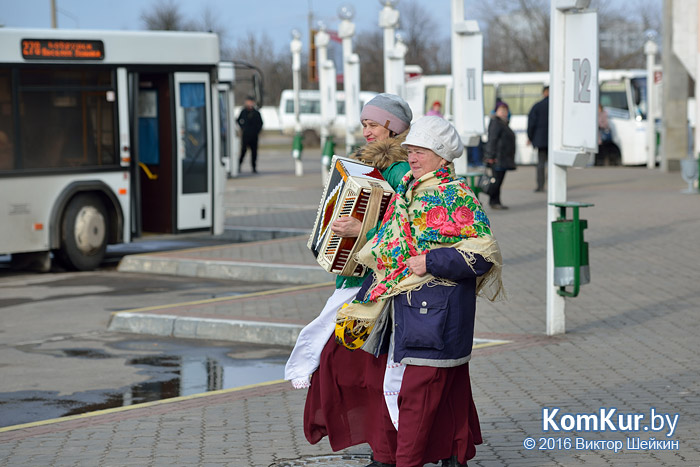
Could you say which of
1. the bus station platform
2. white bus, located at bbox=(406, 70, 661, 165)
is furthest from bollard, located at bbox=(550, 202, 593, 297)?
white bus, located at bbox=(406, 70, 661, 165)

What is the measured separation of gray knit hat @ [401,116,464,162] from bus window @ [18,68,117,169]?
30.4 ft

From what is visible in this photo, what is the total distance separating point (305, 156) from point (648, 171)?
1878 cm

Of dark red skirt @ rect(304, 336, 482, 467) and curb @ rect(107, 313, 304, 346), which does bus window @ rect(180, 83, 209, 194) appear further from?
dark red skirt @ rect(304, 336, 482, 467)

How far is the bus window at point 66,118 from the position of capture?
13.1 meters

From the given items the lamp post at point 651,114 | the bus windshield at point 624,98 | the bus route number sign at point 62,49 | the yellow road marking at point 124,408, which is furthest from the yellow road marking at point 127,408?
the bus windshield at point 624,98

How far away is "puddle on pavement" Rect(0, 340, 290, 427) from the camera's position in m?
6.89

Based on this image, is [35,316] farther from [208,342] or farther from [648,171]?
[648,171]

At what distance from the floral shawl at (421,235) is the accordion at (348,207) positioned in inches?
5.7

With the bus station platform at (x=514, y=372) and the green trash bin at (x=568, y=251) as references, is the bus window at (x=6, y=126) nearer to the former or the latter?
the bus station platform at (x=514, y=372)

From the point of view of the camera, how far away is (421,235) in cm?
456

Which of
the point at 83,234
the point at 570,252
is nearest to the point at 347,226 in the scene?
the point at 570,252

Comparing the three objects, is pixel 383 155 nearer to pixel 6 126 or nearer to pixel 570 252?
pixel 570 252

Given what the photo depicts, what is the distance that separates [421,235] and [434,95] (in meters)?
33.1

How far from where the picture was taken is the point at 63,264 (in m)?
13.6
